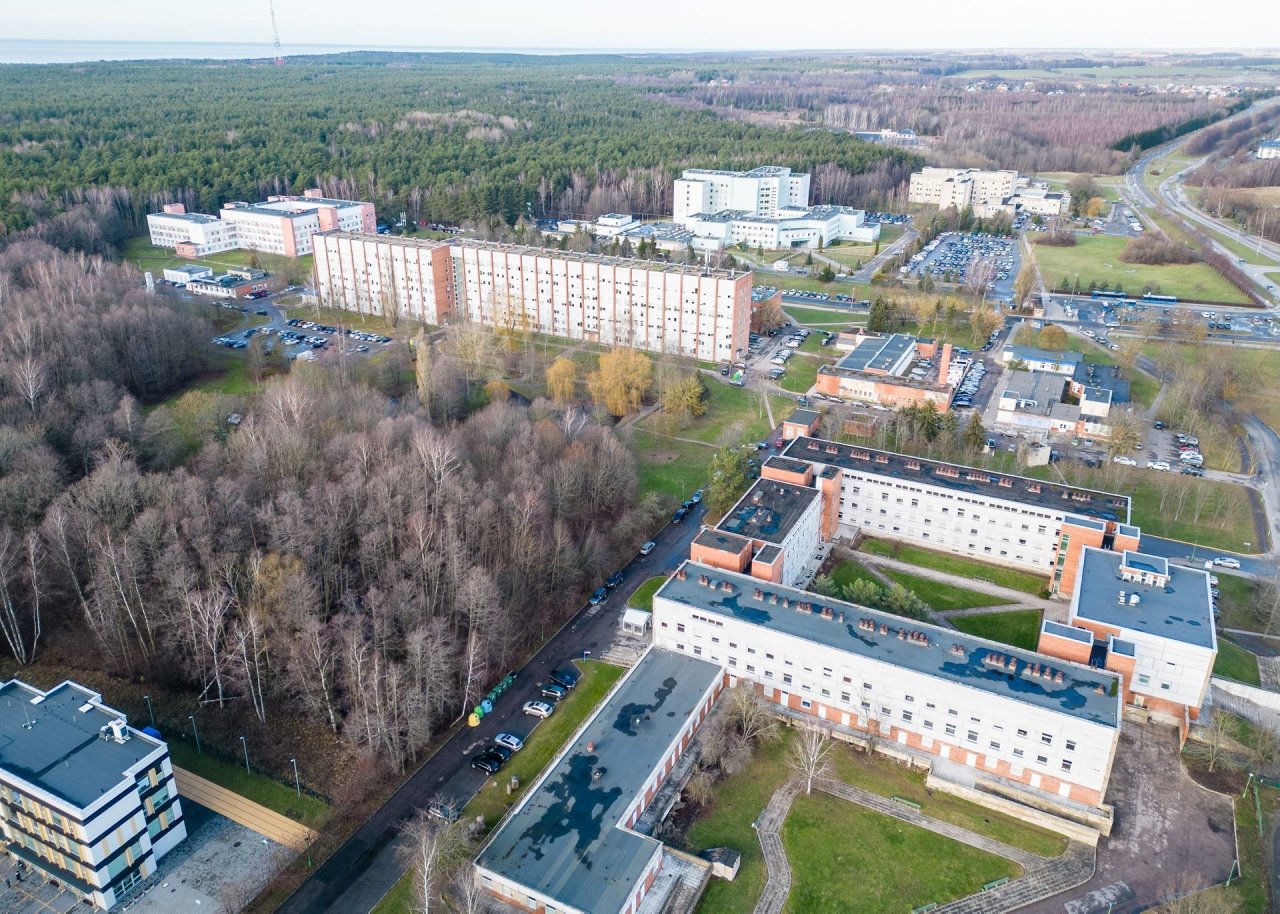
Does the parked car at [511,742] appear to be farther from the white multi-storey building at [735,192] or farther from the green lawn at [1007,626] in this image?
the white multi-storey building at [735,192]

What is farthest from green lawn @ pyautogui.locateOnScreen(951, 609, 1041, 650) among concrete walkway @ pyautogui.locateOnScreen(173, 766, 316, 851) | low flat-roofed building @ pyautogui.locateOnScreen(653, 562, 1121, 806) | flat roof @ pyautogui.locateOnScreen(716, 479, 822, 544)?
concrete walkway @ pyautogui.locateOnScreen(173, 766, 316, 851)

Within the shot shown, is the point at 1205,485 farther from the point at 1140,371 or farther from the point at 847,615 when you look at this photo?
the point at 847,615

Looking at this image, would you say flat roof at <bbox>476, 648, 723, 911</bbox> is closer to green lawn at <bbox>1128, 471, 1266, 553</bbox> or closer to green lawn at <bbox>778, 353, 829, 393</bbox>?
green lawn at <bbox>1128, 471, 1266, 553</bbox>

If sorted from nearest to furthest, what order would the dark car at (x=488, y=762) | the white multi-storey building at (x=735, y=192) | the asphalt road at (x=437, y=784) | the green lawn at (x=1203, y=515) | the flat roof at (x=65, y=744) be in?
the flat roof at (x=65, y=744) → the asphalt road at (x=437, y=784) → the dark car at (x=488, y=762) → the green lawn at (x=1203, y=515) → the white multi-storey building at (x=735, y=192)

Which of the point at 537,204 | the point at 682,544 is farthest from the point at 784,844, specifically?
the point at 537,204

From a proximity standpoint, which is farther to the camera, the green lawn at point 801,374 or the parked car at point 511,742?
the green lawn at point 801,374

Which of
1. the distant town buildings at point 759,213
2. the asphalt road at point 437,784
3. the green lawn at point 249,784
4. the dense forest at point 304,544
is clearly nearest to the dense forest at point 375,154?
the distant town buildings at point 759,213
